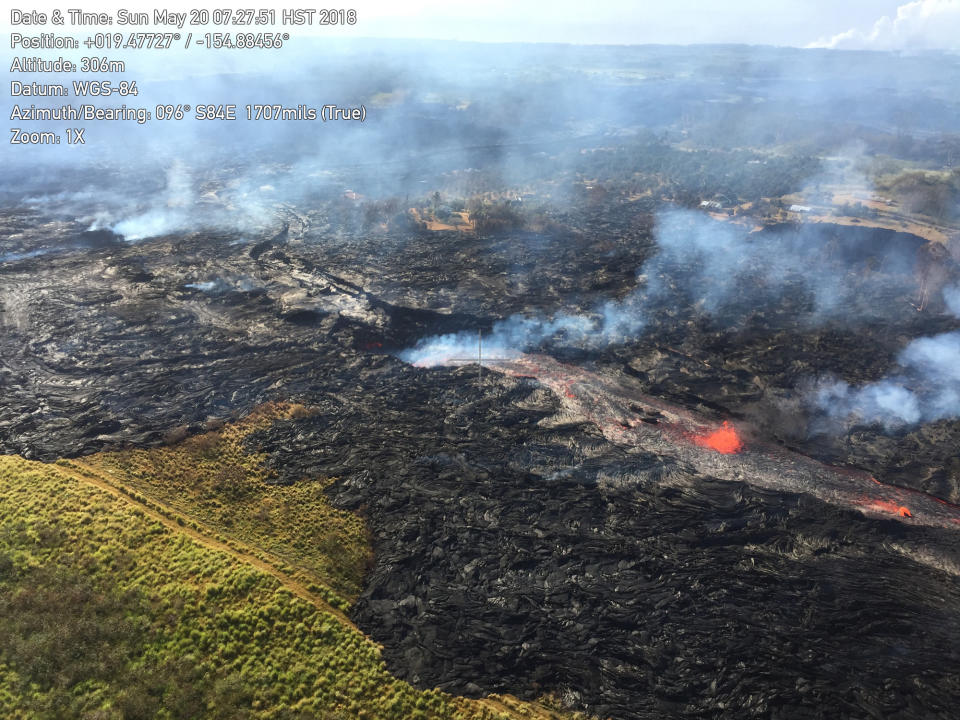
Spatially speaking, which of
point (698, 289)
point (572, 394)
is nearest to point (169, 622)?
point (572, 394)

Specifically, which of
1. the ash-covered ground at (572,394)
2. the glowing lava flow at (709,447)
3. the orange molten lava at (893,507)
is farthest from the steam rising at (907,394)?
the orange molten lava at (893,507)

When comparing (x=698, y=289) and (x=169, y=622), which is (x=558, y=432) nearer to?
(x=169, y=622)

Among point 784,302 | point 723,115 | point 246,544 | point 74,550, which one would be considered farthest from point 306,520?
point 723,115

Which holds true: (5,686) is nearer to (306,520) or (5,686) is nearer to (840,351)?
(306,520)

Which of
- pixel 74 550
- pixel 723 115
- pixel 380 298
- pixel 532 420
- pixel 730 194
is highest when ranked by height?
pixel 723 115

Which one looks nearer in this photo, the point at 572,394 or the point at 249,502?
the point at 249,502

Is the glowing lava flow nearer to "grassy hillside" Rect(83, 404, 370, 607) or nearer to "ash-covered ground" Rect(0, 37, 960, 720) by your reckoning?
"ash-covered ground" Rect(0, 37, 960, 720)
